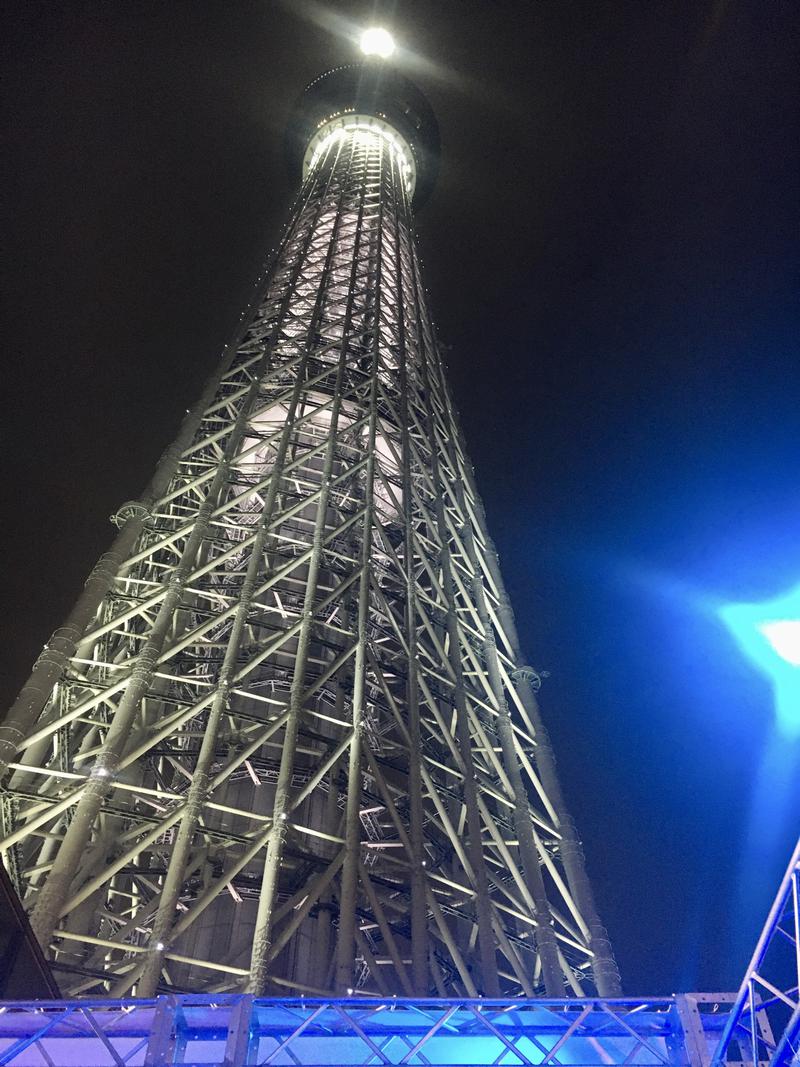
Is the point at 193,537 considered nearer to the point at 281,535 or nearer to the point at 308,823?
the point at 281,535

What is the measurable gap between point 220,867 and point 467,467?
20588 millimetres

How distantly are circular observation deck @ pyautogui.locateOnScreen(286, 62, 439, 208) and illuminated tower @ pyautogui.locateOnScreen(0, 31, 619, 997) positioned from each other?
2185 centimetres

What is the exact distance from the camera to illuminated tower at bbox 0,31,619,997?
1745cm

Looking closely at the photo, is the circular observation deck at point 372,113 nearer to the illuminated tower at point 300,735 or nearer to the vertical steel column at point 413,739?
the illuminated tower at point 300,735

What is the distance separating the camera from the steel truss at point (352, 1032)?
1100 cm

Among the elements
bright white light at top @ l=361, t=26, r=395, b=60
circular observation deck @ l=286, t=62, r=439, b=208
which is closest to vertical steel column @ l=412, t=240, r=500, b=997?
circular observation deck @ l=286, t=62, r=439, b=208

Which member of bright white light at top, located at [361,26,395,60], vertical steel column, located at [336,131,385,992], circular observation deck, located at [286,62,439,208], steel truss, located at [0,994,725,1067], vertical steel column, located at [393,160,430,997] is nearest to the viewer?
steel truss, located at [0,994,725,1067]

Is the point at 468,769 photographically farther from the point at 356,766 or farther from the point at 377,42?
the point at 377,42

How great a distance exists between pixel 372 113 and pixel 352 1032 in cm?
5328

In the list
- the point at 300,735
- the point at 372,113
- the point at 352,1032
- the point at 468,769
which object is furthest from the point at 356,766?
the point at 372,113

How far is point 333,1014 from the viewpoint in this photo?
1191 centimetres

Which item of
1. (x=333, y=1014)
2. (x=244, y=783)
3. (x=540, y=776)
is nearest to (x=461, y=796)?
(x=540, y=776)

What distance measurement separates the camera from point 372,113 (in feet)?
185

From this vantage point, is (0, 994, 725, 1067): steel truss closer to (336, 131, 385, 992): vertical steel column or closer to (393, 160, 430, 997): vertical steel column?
(336, 131, 385, 992): vertical steel column
